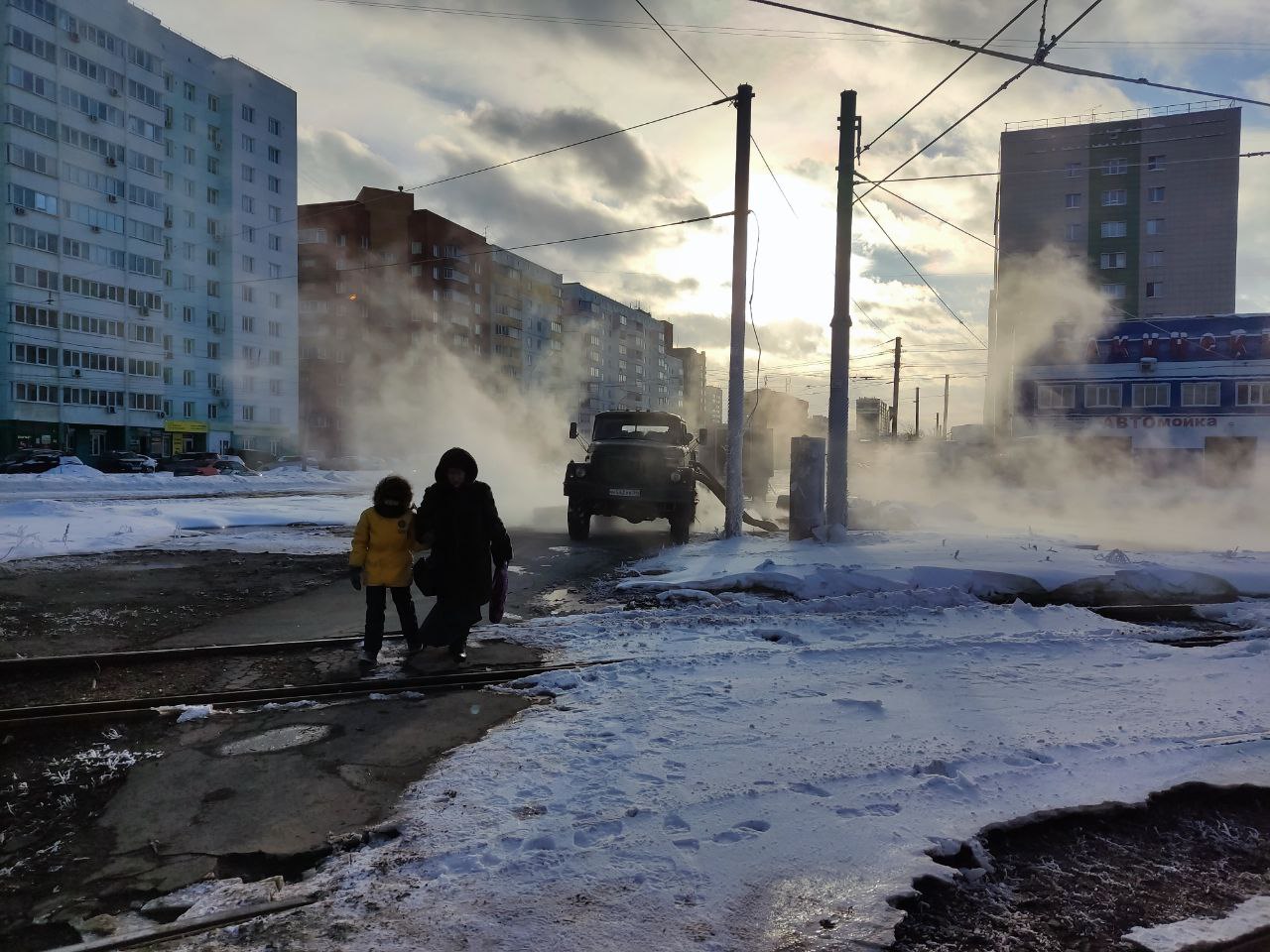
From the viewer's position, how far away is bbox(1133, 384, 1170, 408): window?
38219 mm

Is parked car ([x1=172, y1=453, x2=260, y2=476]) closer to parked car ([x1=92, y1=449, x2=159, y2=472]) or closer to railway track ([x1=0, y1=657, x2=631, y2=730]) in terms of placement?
parked car ([x1=92, y1=449, x2=159, y2=472])

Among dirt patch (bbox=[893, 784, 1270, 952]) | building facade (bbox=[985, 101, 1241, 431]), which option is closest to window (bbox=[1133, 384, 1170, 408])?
building facade (bbox=[985, 101, 1241, 431])

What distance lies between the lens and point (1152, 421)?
126ft

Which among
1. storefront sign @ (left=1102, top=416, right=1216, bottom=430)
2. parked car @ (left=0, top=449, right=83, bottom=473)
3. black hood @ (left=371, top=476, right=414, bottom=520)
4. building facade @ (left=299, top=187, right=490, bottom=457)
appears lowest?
parked car @ (left=0, top=449, right=83, bottom=473)

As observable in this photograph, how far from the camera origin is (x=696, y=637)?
6.59 metres

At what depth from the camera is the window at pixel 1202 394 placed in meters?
37.3

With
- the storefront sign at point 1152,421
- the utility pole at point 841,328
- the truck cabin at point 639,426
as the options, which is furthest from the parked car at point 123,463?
the storefront sign at point 1152,421

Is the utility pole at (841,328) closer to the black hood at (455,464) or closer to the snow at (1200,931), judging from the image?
the black hood at (455,464)

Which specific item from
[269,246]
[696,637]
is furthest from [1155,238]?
[269,246]

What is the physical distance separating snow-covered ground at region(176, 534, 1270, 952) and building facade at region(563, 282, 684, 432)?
85385 millimetres

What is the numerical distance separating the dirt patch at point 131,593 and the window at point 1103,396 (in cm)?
4121

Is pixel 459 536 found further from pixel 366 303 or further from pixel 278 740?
pixel 366 303

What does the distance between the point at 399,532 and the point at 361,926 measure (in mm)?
3574

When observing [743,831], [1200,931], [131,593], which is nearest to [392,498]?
[743,831]
